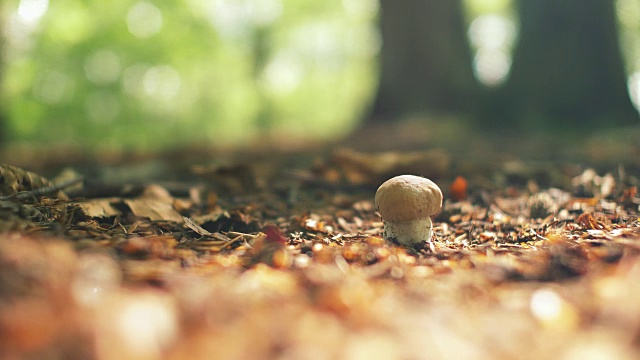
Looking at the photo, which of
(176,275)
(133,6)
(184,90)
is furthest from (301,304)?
(184,90)

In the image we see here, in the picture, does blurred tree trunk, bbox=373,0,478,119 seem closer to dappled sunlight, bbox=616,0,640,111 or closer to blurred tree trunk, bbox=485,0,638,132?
blurred tree trunk, bbox=485,0,638,132

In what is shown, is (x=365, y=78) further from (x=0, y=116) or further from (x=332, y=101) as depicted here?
(x=0, y=116)

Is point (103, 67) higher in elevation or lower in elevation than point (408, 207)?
higher

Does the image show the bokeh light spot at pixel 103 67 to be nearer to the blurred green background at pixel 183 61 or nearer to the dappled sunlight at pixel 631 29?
the blurred green background at pixel 183 61

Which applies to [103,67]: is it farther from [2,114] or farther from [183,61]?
[2,114]

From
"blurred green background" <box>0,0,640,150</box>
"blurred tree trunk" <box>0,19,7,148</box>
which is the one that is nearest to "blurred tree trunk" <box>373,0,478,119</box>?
"blurred green background" <box>0,0,640,150</box>

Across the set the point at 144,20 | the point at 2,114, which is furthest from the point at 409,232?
the point at 144,20
